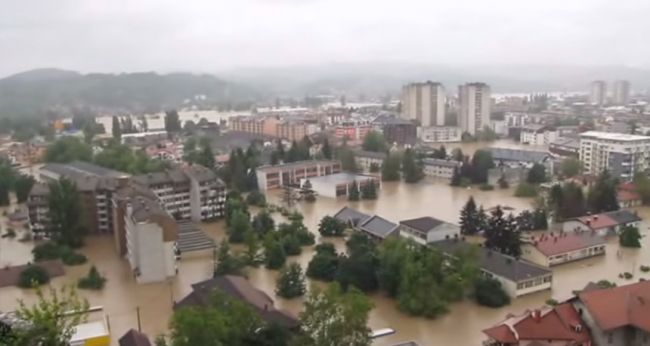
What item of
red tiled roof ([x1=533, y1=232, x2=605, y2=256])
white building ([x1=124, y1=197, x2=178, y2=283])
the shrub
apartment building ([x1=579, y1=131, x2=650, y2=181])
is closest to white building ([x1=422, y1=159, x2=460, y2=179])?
apartment building ([x1=579, y1=131, x2=650, y2=181])

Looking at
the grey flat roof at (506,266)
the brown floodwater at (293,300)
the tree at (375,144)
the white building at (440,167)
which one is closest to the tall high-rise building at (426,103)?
the tree at (375,144)

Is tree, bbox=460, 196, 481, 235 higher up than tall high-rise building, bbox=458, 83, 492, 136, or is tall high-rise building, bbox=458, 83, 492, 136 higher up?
tall high-rise building, bbox=458, 83, 492, 136

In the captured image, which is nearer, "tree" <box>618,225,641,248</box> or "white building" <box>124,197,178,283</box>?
"white building" <box>124,197,178,283</box>

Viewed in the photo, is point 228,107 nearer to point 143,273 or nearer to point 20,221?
point 20,221

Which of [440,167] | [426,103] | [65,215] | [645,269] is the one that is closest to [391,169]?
[440,167]

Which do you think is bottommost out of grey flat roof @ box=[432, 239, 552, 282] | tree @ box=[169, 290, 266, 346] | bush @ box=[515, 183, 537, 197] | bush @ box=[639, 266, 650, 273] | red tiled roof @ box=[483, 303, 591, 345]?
bush @ box=[639, 266, 650, 273]

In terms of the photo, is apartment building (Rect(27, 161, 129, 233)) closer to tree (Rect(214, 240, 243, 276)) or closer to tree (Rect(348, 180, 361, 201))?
tree (Rect(214, 240, 243, 276))

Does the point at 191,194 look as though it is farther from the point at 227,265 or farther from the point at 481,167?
the point at 481,167
